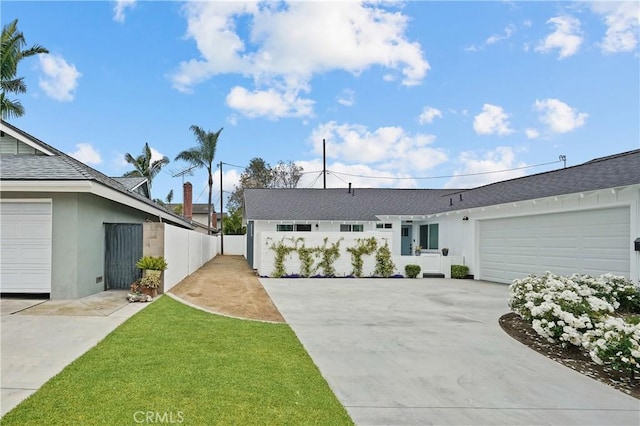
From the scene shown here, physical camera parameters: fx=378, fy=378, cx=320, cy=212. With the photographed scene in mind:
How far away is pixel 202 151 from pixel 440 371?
2865cm

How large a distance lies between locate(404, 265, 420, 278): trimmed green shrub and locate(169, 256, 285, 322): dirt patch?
6826 millimetres

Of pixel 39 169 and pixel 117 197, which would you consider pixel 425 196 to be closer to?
pixel 117 197

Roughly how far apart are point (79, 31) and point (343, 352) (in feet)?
46.4

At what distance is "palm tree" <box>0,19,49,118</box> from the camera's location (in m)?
19.9

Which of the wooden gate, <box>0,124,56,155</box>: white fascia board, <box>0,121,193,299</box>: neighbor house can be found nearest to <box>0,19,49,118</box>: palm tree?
<box>0,124,56,155</box>: white fascia board

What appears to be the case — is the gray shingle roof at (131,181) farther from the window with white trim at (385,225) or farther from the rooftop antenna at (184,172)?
the window with white trim at (385,225)

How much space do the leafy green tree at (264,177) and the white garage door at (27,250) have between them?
36.0 meters

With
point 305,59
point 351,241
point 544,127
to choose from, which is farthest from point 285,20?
point 544,127

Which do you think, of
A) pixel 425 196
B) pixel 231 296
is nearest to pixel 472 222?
pixel 425 196

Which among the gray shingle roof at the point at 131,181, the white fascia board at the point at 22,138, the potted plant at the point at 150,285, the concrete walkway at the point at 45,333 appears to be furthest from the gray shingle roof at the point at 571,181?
the white fascia board at the point at 22,138

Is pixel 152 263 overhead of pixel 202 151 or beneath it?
beneath

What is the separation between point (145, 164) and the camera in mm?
38156

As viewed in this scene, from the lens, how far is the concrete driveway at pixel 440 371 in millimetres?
3756

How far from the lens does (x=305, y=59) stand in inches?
644
